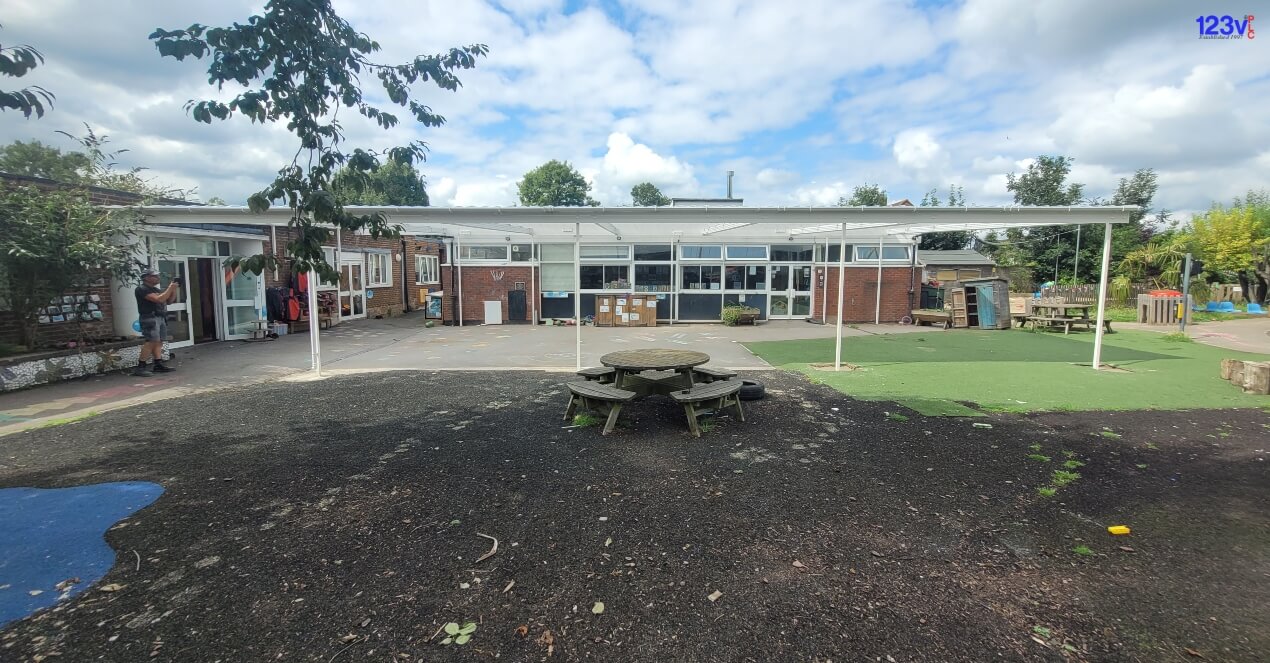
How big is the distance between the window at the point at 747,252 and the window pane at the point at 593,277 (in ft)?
13.9

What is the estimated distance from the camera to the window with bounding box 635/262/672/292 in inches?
722

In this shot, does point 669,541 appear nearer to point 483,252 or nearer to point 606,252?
point 606,252

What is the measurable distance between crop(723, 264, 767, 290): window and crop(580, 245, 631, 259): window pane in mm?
3383

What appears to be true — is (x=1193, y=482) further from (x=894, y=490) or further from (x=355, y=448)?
(x=355, y=448)

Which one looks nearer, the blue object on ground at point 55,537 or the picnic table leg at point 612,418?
the blue object on ground at point 55,537

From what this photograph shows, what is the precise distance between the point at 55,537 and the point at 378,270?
1889cm

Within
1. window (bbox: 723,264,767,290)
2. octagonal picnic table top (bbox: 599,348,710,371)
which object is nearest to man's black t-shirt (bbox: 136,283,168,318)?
octagonal picnic table top (bbox: 599,348,710,371)

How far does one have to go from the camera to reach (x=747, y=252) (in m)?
18.5

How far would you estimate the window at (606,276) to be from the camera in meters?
18.3

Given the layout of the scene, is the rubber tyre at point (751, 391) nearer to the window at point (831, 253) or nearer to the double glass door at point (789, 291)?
the double glass door at point (789, 291)

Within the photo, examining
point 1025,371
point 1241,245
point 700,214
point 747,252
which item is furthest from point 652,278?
point 1241,245

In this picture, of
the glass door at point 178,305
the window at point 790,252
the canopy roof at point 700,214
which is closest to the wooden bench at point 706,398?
the canopy roof at point 700,214

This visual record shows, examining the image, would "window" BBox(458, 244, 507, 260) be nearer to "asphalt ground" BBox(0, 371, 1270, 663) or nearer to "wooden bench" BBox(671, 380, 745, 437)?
"asphalt ground" BBox(0, 371, 1270, 663)

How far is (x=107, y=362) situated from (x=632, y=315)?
12.1m
